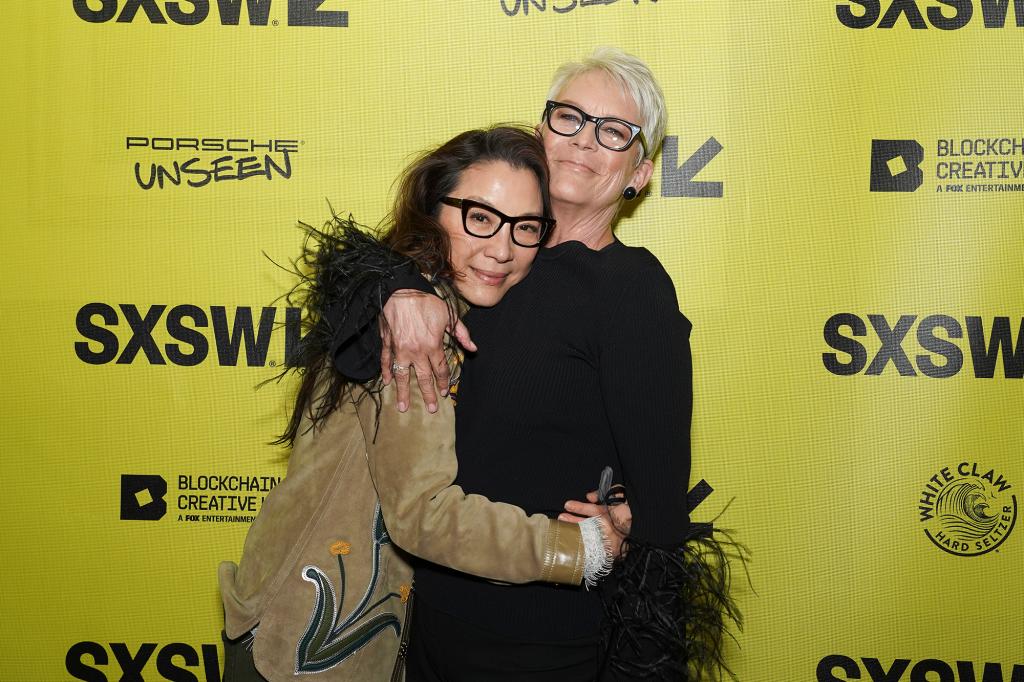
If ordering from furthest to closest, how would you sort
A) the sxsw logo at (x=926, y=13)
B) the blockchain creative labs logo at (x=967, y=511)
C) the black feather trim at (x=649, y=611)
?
the blockchain creative labs logo at (x=967, y=511)
the sxsw logo at (x=926, y=13)
the black feather trim at (x=649, y=611)

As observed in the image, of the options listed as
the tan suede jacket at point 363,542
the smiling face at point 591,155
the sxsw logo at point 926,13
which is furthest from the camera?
the sxsw logo at point 926,13

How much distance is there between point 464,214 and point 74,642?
1894mm

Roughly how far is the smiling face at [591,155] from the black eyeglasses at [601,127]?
0.04 feet

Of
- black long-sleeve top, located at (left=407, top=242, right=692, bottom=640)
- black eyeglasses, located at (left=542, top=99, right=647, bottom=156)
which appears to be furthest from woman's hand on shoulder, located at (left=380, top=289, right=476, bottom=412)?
black eyeglasses, located at (left=542, top=99, right=647, bottom=156)

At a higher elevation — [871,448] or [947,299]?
[947,299]

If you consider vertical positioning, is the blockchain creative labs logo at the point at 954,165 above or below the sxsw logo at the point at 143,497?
above

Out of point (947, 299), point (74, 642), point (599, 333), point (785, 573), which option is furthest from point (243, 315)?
point (947, 299)

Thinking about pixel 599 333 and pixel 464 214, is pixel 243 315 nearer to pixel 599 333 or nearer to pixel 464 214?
pixel 464 214

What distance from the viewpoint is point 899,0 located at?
2256 millimetres

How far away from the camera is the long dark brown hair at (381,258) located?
1377mm

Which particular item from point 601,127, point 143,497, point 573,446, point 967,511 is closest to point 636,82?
point 601,127

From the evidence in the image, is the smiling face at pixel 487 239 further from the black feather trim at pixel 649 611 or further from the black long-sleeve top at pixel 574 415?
the black feather trim at pixel 649 611

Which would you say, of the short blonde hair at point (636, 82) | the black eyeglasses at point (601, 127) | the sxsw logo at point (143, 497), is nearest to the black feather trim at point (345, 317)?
the black eyeglasses at point (601, 127)

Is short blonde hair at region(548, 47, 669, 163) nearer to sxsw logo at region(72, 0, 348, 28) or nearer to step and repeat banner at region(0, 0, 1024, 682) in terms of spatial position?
step and repeat banner at region(0, 0, 1024, 682)
